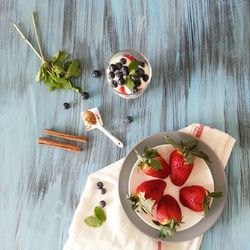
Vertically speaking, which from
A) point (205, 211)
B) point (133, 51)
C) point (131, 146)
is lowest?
point (205, 211)

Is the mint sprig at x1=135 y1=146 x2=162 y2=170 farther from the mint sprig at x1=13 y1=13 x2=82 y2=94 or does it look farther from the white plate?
the mint sprig at x1=13 y1=13 x2=82 y2=94

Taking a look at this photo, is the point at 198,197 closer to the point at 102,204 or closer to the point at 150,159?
the point at 150,159

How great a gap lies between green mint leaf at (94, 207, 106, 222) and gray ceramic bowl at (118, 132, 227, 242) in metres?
0.08

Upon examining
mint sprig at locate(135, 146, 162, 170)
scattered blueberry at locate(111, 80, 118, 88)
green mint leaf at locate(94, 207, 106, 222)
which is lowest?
green mint leaf at locate(94, 207, 106, 222)

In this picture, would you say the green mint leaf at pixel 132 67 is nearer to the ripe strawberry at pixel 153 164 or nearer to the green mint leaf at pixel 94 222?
the ripe strawberry at pixel 153 164

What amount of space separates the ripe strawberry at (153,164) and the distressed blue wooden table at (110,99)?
4.3 inches

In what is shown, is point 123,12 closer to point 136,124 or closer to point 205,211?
point 136,124

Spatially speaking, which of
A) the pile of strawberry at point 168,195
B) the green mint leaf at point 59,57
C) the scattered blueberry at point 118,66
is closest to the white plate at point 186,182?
the pile of strawberry at point 168,195

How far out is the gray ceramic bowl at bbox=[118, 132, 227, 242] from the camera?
1.14 m

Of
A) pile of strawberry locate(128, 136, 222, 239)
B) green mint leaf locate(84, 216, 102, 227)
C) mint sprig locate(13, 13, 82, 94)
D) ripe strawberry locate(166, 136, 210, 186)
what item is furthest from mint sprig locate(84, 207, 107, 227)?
mint sprig locate(13, 13, 82, 94)

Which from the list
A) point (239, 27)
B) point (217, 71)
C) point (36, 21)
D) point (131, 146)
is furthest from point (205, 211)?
point (36, 21)

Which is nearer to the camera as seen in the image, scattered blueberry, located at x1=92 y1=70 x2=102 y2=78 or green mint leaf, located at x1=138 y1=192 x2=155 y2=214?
green mint leaf, located at x1=138 y1=192 x2=155 y2=214

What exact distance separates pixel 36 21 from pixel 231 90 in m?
0.57

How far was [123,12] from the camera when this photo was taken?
1259mm
